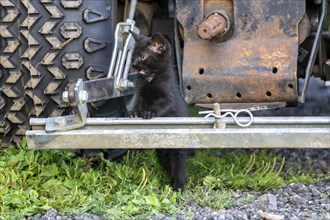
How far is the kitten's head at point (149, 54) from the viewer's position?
4.99 m

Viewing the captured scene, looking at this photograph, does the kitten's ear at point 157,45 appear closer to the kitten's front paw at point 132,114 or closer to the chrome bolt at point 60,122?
the kitten's front paw at point 132,114

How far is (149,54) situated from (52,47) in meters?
0.60

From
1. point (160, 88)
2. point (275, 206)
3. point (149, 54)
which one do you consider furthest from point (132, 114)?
point (275, 206)

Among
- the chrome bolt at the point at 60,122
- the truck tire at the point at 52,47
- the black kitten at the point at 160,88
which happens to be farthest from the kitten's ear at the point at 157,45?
the chrome bolt at the point at 60,122

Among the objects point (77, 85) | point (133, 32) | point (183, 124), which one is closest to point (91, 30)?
point (133, 32)

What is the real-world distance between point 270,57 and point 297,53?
0.15 meters

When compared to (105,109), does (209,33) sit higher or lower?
higher

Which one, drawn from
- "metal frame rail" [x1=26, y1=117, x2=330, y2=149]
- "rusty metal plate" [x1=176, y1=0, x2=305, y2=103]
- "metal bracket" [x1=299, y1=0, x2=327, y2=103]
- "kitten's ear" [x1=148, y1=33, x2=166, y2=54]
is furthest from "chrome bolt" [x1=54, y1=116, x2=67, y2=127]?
"metal bracket" [x1=299, y1=0, x2=327, y2=103]

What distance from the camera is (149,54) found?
5023mm

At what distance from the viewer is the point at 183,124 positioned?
166 inches

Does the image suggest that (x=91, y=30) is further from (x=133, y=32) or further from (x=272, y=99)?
(x=272, y=99)

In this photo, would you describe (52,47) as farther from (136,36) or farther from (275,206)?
(275,206)

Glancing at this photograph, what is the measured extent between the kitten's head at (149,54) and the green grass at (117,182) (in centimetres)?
63

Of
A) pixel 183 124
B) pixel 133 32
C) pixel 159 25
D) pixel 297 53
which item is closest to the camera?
pixel 183 124
